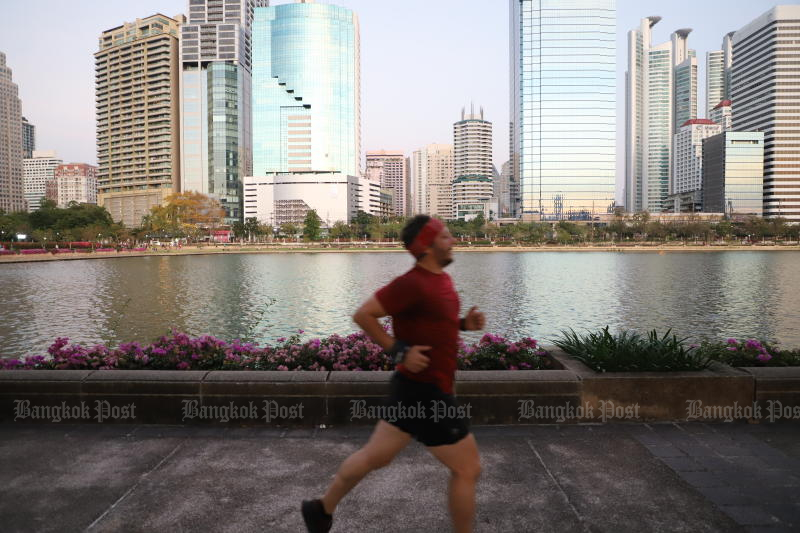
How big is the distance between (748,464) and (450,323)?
3317 millimetres

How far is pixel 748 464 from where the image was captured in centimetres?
455

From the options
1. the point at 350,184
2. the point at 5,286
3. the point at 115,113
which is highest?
the point at 115,113

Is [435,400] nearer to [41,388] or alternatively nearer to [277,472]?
[277,472]

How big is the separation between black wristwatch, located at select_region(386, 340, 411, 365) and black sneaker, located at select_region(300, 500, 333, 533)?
1.07 m

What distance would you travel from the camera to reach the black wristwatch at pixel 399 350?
2945mm

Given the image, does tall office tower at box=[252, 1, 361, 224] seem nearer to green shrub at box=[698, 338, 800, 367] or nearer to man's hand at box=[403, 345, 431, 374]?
green shrub at box=[698, 338, 800, 367]

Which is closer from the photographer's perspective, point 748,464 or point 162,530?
point 162,530

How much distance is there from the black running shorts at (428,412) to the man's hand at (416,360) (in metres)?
0.18

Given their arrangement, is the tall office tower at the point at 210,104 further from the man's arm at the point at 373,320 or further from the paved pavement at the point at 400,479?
the man's arm at the point at 373,320

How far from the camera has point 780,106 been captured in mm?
185375

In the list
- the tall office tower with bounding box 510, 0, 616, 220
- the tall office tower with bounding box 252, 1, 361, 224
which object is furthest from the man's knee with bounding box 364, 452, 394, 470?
the tall office tower with bounding box 252, 1, 361, 224

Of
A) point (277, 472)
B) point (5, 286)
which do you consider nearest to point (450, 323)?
point (277, 472)

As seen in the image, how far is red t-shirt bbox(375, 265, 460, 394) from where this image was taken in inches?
117

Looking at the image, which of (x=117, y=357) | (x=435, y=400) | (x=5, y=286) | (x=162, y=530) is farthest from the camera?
(x=5, y=286)
